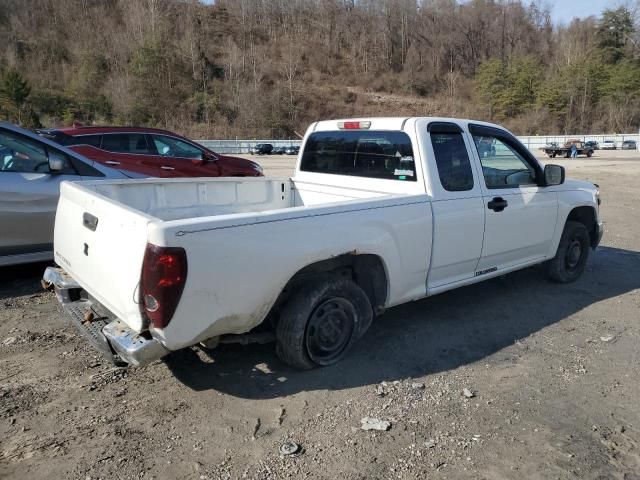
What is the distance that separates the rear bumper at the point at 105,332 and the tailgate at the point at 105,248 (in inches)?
3.6

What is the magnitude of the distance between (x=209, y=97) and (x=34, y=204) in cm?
8230

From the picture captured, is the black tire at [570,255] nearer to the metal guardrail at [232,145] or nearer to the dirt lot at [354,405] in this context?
the dirt lot at [354,405]

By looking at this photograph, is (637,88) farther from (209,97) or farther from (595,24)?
(209,97)

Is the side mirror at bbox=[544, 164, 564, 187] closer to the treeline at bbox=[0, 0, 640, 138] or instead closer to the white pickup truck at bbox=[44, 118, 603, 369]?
the white pickup truck at bbox=[44, 118, 603, 369]

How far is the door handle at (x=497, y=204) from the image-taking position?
4543 mm

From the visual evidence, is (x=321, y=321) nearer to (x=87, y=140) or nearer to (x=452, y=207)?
(x=452, y=207)

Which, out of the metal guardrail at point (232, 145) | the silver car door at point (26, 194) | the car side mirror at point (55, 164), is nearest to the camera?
the silver car door at point (26, 194)

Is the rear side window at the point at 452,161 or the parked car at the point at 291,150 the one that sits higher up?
the parked car at the point at 291,150

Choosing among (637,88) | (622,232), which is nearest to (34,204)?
(622,232)

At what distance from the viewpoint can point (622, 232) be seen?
9000 millimetres

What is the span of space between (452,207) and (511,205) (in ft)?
2.99

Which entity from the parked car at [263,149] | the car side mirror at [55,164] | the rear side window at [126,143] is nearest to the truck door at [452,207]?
the car side mirror at [55,164]

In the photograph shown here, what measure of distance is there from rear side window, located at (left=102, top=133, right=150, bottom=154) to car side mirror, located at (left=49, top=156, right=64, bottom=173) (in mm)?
3684

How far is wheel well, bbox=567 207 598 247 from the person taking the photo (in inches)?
233
